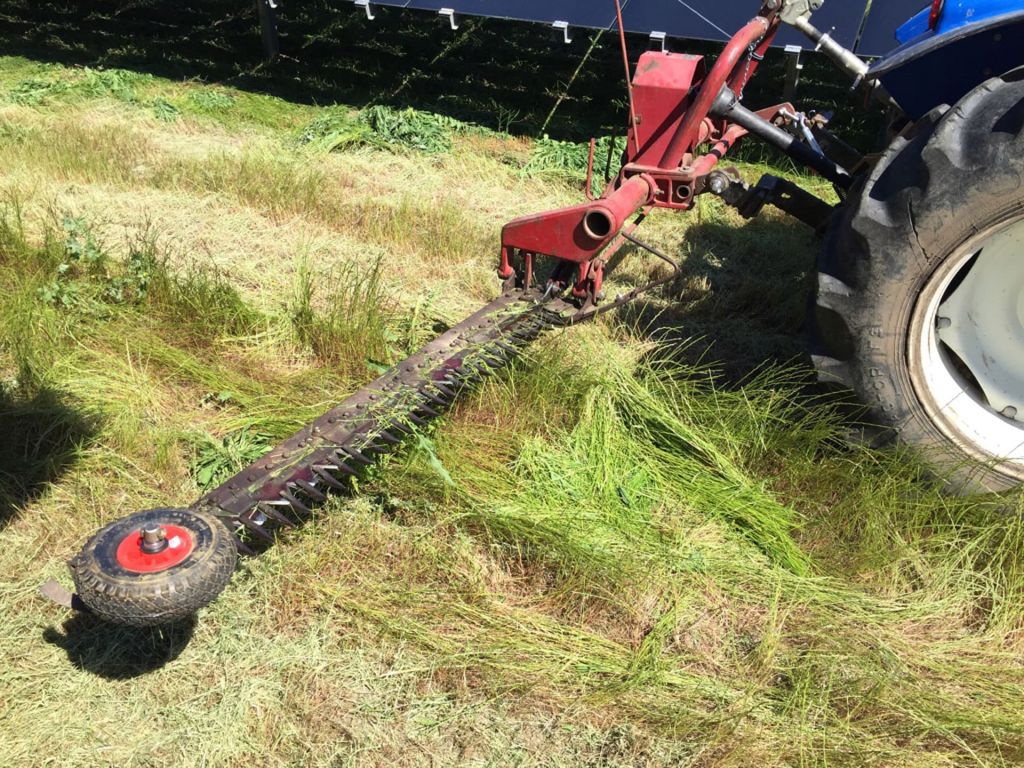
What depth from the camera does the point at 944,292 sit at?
2750mm

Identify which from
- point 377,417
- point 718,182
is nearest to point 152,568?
point 377,417

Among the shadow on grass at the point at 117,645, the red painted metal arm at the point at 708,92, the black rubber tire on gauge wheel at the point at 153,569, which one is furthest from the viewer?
the red painted metal arm at the point at 708,92

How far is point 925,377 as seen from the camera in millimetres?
2670

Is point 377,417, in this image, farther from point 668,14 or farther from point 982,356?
point 668,14

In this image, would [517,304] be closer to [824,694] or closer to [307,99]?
[824,694]

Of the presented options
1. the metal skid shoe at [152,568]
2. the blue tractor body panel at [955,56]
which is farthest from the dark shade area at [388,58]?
the metal skid shoe at [152,568]

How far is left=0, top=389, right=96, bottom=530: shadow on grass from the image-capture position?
2.76 metres

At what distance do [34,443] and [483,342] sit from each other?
1472 mm

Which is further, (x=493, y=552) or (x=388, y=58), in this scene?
(x=388, y=58)

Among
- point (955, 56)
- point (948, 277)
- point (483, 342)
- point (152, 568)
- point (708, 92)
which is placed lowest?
point (483, 342)

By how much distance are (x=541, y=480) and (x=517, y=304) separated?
0.85 meters

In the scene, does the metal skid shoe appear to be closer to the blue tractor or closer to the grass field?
the grass field

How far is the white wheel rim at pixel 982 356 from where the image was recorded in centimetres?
269

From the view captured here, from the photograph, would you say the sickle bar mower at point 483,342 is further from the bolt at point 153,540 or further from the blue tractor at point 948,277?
the blue tractor at point 948,277
